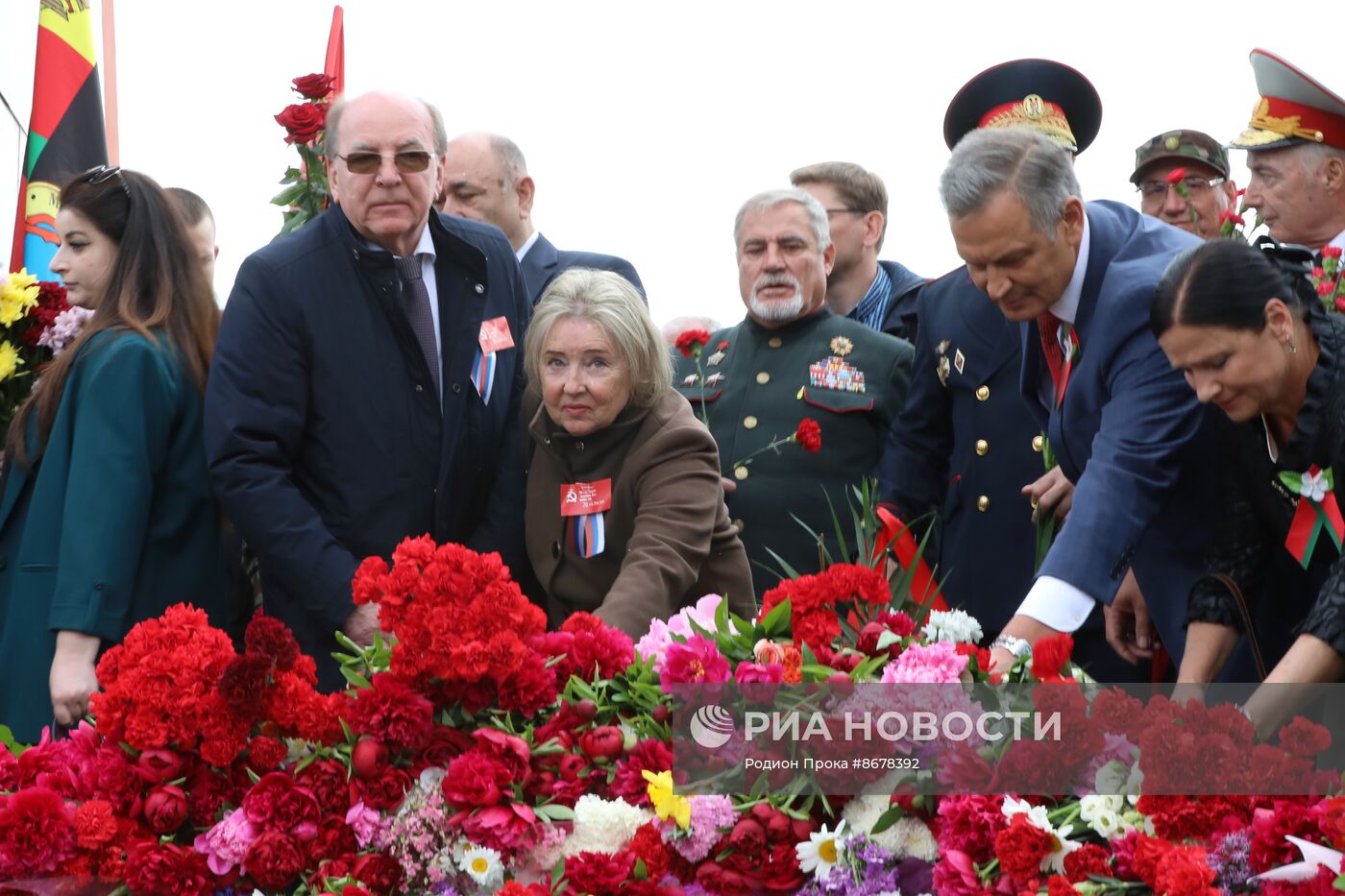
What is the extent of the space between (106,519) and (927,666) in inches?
77.6

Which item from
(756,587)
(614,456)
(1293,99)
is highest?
(1293,99)

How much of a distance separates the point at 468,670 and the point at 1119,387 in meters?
1.54

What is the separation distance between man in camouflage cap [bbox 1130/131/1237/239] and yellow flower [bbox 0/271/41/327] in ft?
11.4

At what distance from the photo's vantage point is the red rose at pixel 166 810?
8.20 ft

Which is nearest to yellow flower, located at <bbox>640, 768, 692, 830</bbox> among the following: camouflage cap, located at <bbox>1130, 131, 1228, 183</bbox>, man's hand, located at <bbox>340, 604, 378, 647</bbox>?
man's hand, located at <bbox>340, 604, 378, 647</bbox>

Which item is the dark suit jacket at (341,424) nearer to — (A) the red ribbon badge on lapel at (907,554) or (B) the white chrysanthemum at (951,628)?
(A) the red ribbon badge on lapel at (907,554)

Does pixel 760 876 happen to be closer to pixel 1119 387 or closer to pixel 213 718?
pixel 213 718

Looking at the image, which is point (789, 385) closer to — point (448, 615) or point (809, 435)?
point (809, 435)

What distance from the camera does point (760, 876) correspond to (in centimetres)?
229

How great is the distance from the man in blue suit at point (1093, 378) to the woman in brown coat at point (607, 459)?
0.75m

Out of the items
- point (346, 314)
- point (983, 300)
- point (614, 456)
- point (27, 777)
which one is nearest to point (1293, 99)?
point (983, 300)

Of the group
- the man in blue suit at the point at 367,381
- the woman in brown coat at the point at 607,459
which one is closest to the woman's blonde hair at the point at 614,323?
the woman in brown coat at the point at 607,459

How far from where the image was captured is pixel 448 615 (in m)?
2.45

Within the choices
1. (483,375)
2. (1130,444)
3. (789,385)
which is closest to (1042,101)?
(789,385)
